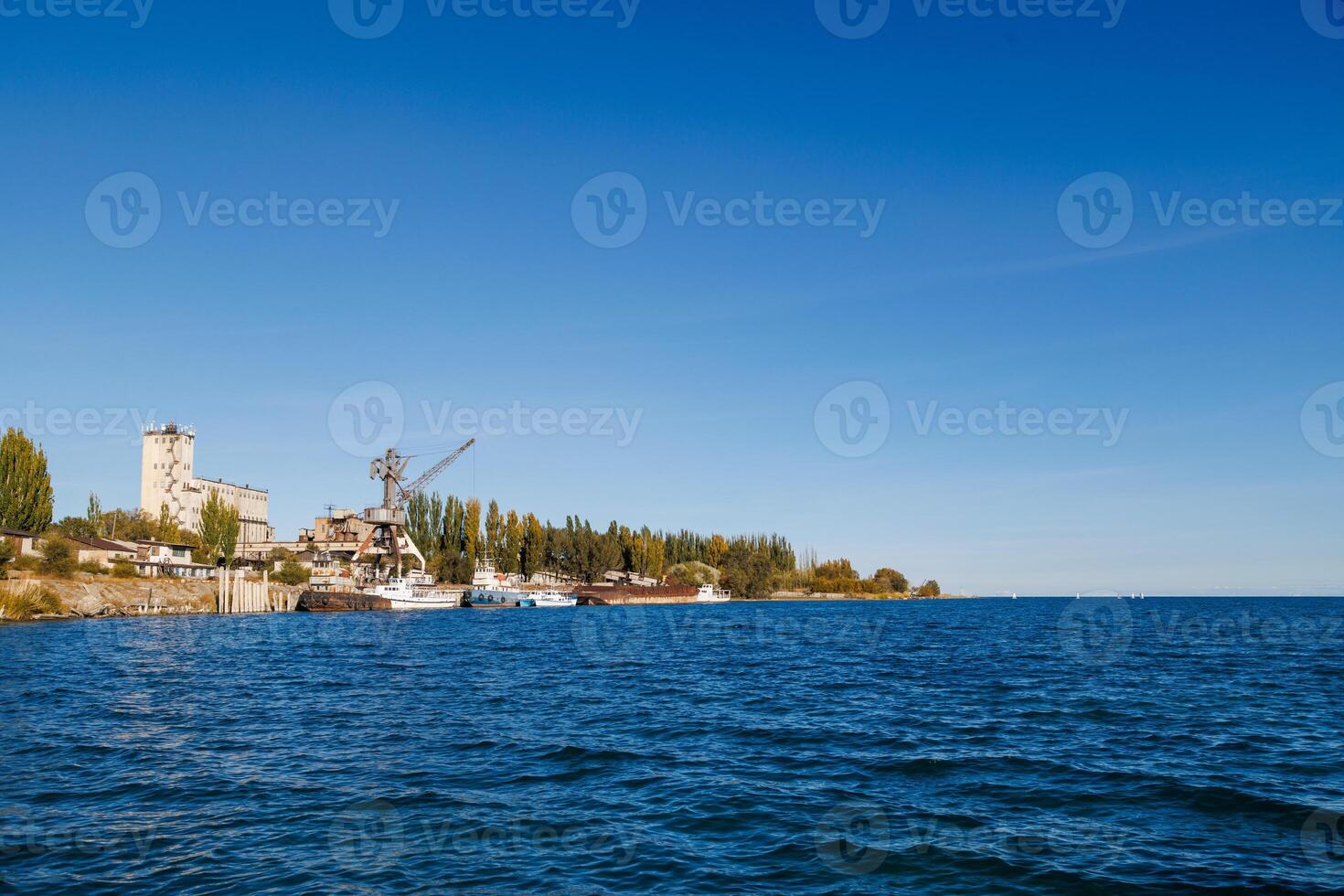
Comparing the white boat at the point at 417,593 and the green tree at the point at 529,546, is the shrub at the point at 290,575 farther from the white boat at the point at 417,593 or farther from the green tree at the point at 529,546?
the green tree at the point at 529,546

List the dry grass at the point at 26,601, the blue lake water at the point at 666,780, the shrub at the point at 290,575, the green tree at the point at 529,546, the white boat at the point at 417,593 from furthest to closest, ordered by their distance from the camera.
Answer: the green tree at the point at 529,546 < the white boat at the point at 417,593 < the shrub at the point at 290,575 < the dry grass at the point at 26,601 < the blue lake water at the point at 666,780

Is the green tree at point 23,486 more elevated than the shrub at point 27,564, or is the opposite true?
the green tree at point 23,486

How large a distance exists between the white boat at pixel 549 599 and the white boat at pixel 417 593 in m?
14.8

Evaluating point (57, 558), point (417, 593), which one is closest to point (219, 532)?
point (417, 593)

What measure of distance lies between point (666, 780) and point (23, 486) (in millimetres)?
126936

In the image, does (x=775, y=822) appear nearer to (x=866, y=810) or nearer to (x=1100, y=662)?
(x=866, y=810)

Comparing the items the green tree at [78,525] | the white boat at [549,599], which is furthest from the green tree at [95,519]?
the white boat at [549,599]

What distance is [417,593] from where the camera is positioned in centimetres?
14462

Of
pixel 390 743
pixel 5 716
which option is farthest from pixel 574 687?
pixel 5 716

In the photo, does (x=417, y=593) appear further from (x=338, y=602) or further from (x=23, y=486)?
(x=23, y=486)

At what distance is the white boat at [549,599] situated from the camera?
170m

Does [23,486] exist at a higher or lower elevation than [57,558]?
higher

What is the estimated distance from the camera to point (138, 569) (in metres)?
113

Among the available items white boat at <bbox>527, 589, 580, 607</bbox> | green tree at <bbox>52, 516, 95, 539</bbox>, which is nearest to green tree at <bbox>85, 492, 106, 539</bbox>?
green tree at <bbox>52, 516, 95, 539</bbox>
